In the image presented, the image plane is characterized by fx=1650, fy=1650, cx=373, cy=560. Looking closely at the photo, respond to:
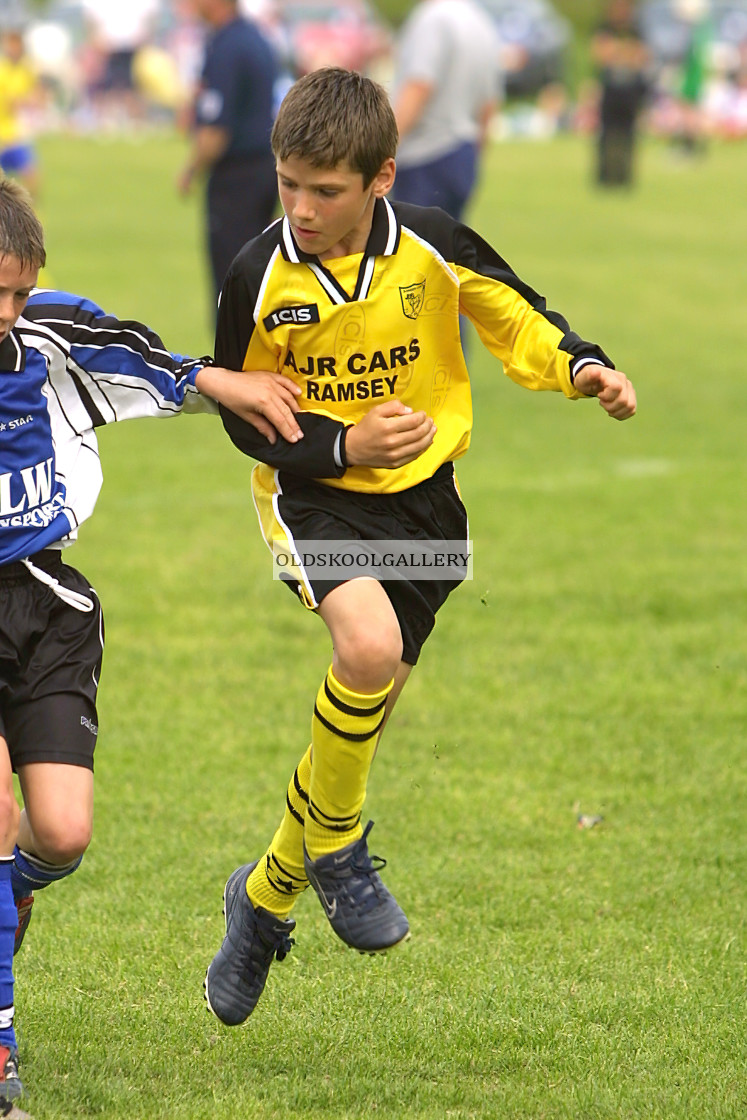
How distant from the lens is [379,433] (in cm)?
334

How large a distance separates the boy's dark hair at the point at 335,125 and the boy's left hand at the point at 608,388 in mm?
608

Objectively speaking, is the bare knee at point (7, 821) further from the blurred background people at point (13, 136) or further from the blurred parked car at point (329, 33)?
the blurred parked car at point (329, 33)

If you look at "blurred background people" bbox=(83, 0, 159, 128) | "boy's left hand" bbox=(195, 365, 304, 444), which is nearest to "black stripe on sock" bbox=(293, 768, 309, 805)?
"boy's left hand" bbox=(195, 365, 304, 444)

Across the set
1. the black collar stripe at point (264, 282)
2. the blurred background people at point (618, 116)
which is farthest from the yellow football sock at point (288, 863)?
the blurred background people at point (618, 116)

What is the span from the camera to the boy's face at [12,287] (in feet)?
10.4

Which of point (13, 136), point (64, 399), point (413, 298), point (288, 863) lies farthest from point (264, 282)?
point (13, 136)

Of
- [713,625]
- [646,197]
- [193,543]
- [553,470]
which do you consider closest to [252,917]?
[713,625]

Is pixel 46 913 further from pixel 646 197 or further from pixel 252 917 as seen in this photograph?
pixel 646 197

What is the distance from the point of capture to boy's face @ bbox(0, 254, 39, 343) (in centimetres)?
316

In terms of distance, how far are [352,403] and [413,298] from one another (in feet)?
0.85

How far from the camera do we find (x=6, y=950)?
3113 mm

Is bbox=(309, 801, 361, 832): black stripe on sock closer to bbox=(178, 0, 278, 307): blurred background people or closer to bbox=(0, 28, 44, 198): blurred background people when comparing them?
bbox=(178, 0, 278, 307): blurred background people

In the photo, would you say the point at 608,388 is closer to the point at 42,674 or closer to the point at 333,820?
the point at 333,820

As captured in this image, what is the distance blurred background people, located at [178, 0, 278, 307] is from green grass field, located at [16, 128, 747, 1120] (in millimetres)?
1343
